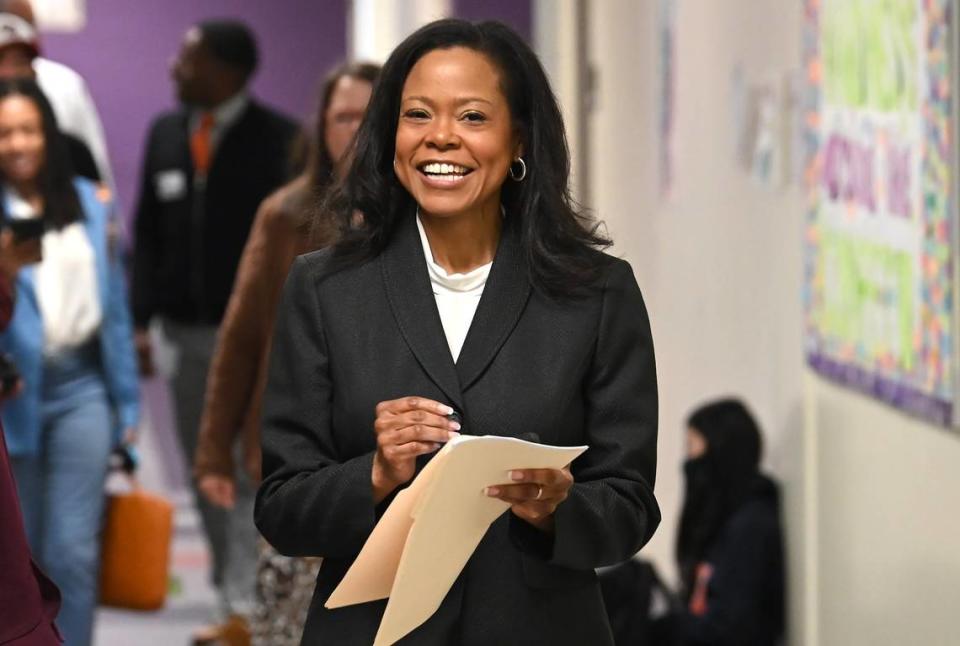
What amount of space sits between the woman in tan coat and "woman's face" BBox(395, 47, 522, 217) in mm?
1593

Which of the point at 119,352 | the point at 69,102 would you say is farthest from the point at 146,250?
the point at 119,352

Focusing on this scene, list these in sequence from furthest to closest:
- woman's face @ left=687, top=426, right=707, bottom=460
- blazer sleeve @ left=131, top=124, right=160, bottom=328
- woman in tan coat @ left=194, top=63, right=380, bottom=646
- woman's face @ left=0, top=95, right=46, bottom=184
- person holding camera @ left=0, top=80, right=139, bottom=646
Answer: blazer sleeve @ left=131, top=124, right=160, bottom=328 < woman's face @ left=687, top=426, right=707, bottom=460 < woman's face @ left=0, top=95, right=46, bottom=184 < person holding camera @ left=0, top=80, right=139, bottom=646 < woman in tan coat @ left=194, top=63, right=380, bottom=646

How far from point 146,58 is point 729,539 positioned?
603 centimetres

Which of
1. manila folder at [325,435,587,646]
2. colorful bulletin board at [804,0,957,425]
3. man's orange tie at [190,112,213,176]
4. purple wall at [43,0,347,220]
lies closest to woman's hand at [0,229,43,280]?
colorful bulletin board at [804,0,957,425]

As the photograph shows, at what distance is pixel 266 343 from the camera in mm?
4406

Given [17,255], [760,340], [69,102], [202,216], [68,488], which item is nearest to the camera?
[17,255]

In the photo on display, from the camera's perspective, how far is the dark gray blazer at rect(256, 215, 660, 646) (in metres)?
2.36

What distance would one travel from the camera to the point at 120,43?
34.1 feet

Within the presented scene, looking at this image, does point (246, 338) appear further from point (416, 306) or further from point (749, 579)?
point (416, 306)

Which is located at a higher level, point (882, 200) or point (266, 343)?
point (882, 200)

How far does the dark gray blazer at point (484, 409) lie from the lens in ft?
7.75

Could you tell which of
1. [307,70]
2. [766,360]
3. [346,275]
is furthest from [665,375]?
[346,275]

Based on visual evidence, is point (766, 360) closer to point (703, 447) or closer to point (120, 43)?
point (703, 447)

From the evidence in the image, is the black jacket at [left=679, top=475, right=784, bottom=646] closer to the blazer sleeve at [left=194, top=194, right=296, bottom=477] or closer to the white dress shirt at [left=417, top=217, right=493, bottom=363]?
the blazer sleeve at [left=194, top=194, right=296, bottom=477]
